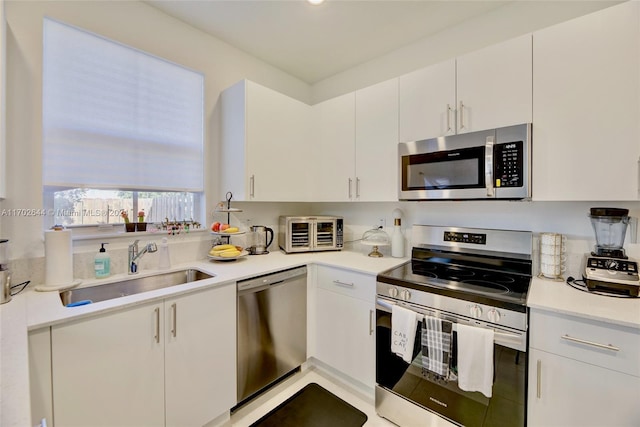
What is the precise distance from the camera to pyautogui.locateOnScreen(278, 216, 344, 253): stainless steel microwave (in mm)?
2404

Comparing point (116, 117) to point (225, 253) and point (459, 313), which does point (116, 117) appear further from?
point (459, 313)

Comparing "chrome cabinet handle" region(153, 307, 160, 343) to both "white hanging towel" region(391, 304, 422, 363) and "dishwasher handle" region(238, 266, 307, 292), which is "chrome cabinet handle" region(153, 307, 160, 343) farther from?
"white hanging towel" region(391, 304, 422, 363)

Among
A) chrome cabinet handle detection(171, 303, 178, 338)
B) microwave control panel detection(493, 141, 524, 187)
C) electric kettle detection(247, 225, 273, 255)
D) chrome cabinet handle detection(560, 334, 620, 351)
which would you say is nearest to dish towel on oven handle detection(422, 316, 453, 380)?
chrome cabinet handle detection(560, 334, 620, 351)

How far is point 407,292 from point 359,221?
1.13 meters

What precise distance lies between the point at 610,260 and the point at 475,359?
842mm

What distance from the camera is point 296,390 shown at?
199cm

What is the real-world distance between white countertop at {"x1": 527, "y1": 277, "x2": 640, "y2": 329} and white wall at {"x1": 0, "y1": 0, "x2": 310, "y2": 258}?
2.61 meters

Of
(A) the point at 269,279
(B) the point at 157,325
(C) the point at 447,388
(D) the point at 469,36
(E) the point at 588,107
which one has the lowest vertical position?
(C) the point at 447,388

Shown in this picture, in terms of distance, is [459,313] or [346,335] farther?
[346,335]

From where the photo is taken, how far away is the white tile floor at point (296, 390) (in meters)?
1.73

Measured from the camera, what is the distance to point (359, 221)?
2660 millimetres

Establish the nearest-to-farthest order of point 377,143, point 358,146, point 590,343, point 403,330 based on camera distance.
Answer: point 590,343 → point 403,330 → point 377,143 → point 358,146

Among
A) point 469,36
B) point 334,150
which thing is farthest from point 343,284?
point 469,36

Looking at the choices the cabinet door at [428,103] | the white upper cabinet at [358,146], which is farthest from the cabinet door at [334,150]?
the cabinet door at [428,103]
